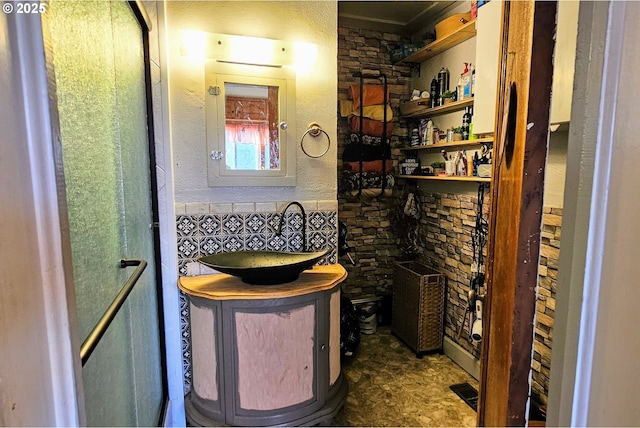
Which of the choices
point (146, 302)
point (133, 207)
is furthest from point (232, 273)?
point (133, 207)

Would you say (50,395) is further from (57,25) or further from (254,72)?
(254,72)

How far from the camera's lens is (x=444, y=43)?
98.1 inches

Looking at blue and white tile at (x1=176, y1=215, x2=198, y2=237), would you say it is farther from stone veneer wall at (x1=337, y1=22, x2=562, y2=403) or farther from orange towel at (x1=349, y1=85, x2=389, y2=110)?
orange towel at (x1=349, y1=85, x2=389, y2=110)

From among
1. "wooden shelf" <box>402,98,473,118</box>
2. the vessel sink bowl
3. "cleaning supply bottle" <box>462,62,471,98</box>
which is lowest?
the vessel sink bowl

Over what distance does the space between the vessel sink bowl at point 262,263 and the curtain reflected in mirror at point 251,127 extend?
0.49 m

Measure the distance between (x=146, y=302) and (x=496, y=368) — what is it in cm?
141

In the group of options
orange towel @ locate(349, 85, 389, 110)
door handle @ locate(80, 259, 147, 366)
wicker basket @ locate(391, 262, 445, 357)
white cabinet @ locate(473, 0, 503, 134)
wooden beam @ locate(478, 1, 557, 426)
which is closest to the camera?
door handle @ locate(80, 259, 147, 366)

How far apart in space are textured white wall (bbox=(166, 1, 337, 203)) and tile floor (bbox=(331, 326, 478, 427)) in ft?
4.17

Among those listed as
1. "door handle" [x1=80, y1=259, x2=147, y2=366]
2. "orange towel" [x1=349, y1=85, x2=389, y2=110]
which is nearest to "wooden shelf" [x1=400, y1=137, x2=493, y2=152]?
"orange towel" [x1=349, y1=85, x2=389, y2=110]

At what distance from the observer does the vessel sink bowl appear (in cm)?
166

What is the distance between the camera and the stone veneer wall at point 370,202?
9.77 ft

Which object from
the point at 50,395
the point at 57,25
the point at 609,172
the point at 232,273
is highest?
the point at 57,25

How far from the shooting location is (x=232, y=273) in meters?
1.68

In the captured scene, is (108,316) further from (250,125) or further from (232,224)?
(250,125)
